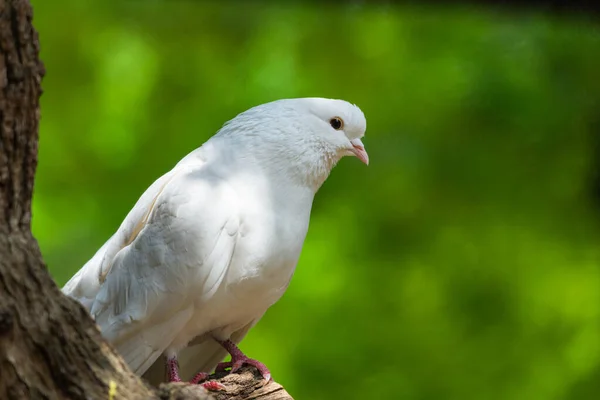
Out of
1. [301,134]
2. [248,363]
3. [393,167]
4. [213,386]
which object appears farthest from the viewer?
[393,167]

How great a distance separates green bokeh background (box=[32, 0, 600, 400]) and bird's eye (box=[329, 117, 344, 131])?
4.83 m

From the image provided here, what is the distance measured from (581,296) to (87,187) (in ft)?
17.7

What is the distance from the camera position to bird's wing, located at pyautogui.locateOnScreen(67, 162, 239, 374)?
453 cm

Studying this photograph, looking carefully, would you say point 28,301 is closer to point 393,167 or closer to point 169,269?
point 169,269

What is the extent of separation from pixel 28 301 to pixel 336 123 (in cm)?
242

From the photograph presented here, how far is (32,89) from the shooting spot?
3.19 metres

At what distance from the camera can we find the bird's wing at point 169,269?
14.9 feet

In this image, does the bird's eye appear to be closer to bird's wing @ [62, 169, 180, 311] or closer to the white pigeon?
the white pigeon

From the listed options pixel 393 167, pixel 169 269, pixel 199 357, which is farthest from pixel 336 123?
pixel 393 167

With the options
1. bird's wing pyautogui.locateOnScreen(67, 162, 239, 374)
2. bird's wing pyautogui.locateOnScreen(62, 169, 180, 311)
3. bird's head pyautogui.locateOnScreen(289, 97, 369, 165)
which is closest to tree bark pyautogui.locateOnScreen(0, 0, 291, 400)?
bird's wing pyautogui.locateOnScreen(67, 162, 239, 374)

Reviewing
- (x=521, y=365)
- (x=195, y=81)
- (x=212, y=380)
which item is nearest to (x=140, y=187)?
(x=195, y=81)

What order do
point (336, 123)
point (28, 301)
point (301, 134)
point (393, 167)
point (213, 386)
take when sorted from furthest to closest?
1. point (393, 167)
2. point (336, 123)
3. point (301, 134)
4. point (213, 386)
5. point (28, 301)

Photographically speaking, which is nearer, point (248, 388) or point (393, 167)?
point (248, 388)

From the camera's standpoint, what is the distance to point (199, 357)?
203 inches
